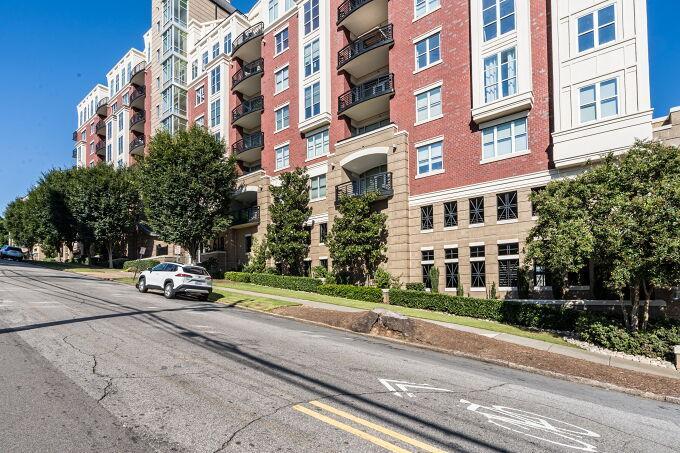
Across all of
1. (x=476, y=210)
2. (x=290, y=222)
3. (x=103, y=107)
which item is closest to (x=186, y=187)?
(x=290, y=222)

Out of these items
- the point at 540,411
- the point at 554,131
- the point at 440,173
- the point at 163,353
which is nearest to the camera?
the point at 540,411

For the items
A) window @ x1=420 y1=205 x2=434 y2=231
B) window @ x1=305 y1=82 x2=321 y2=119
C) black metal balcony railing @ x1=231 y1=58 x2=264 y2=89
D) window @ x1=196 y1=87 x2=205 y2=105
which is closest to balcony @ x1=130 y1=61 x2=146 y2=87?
window @ x1=196 y1=87 x2=205 y2=105

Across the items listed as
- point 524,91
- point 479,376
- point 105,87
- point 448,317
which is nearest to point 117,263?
point 105,87

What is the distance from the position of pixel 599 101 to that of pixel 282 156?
77.6ft

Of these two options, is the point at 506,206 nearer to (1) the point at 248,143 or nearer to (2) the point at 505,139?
(2) the point at 505,139

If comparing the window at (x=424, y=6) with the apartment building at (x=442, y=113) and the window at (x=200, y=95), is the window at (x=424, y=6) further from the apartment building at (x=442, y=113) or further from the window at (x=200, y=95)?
the window at (x=200, y=95)

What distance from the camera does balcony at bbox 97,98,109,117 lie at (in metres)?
63.1

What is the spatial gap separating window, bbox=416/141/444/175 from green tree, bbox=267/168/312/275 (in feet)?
30.5

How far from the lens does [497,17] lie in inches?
898

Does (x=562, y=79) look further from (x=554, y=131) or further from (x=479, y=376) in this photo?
(x=479, y=376)

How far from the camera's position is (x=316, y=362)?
841 centimetres

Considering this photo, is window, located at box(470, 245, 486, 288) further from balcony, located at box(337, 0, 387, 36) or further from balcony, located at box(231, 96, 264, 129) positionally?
balcony, located at box(231, 96, 264, 129)

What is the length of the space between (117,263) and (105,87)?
37.0 m

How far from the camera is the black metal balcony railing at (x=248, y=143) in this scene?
36.9 m
